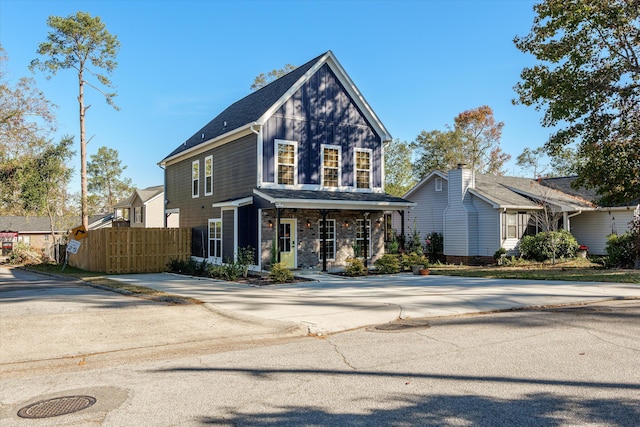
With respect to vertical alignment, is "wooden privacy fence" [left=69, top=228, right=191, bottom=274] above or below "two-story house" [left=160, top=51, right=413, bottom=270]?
below

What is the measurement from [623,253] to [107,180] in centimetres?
6757

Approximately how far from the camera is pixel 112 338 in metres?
7.83

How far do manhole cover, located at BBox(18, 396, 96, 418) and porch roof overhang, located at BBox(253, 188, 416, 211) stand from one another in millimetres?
13172

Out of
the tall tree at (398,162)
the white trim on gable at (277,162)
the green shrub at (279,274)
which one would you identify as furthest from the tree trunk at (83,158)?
the tall tree at (398,162)

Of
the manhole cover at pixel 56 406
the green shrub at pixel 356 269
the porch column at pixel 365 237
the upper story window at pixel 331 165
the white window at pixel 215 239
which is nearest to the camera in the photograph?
the manhole cover at pixel 56 406

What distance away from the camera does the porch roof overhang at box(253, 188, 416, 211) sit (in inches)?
728

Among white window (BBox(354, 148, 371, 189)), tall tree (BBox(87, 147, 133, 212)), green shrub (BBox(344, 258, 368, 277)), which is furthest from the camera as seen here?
tall tree (BBox(87, 147, 133, 212))

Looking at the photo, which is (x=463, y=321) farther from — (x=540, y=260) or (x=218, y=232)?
(x=540, y=260)

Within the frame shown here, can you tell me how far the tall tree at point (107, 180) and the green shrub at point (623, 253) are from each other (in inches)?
2585

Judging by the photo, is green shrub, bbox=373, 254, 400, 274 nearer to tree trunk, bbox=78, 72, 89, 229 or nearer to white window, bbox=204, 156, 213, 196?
white window, bbox=204, 156, 213, 196

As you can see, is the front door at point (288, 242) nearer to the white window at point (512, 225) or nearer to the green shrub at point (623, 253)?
the white window at point (512, 225)

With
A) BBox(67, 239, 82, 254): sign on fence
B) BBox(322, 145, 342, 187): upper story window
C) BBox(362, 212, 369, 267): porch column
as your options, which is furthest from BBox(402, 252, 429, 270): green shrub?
BBox(67, 239, 82, 254): sign on fence

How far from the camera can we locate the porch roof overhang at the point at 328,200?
60.7ft

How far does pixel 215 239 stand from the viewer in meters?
23.4
